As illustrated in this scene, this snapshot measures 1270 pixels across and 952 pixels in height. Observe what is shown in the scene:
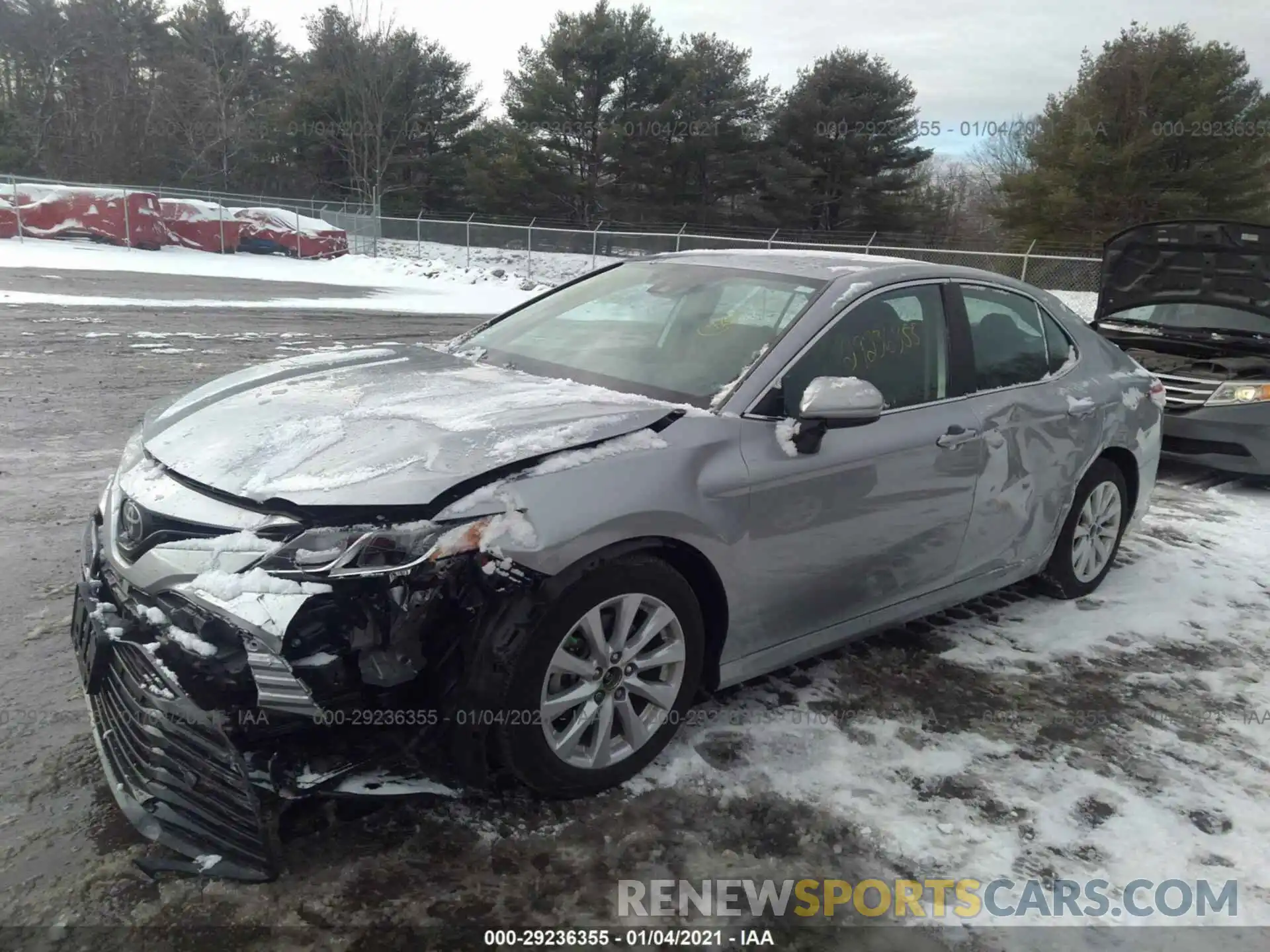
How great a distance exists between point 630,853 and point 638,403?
1.39 meters

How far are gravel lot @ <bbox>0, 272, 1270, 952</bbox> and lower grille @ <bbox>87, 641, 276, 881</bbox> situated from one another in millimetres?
132

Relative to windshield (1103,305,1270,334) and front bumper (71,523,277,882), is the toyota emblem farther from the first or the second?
windshield (1103,305,1270,334)

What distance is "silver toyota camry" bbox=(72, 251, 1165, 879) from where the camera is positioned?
2244 millimetres

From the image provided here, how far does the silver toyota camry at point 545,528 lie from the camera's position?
88.4 inches

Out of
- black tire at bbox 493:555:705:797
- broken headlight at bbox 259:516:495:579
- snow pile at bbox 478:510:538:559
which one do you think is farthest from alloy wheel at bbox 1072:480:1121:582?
broken headlight at bbox 259:516:495:579

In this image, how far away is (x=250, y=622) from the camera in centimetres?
219

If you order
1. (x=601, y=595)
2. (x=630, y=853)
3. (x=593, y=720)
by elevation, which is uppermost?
(x=601, y=595)

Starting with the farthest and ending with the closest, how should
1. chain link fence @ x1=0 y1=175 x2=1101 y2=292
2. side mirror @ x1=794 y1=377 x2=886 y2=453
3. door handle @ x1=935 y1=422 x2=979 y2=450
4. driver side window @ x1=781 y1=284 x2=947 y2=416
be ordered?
chain link fence @ x1=0 y1=175 x2=1101 y2=292
door handle @ x1=935 y1=422 x2=979 y2=450
driver side window @ x1=781 y1=284 x2=947 y2=416
side mirror @ x1=794 y1=377 x2=886 y2=453

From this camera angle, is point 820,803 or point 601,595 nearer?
point 601,595

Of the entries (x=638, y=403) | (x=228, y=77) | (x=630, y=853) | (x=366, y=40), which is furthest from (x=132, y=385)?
(x=228, y=77)

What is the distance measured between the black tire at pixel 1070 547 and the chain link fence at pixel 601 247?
18.5 meters

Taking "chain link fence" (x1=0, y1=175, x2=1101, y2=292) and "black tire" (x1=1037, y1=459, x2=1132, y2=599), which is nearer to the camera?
"black tire" (x1=1037, y1=459, x2=1132, y2=599)

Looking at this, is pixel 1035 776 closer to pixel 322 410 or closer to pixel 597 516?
pixel 597 516

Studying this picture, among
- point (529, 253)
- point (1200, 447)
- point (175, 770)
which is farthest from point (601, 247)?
point (175, 770)
